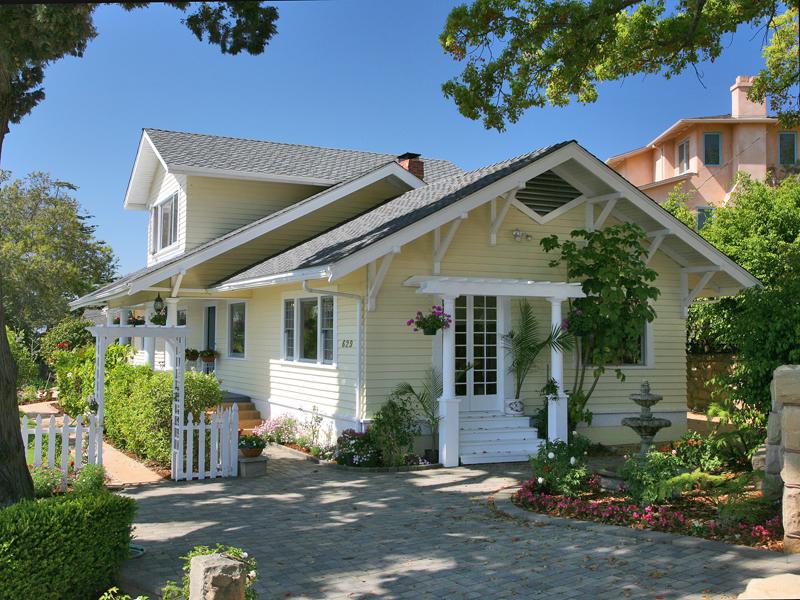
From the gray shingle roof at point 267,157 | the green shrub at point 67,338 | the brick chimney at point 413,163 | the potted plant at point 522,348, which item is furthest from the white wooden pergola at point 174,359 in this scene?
the green shrub at point 67,338

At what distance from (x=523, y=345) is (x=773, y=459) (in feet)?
18.5

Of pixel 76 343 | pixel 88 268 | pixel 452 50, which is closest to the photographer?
pixel 452 50

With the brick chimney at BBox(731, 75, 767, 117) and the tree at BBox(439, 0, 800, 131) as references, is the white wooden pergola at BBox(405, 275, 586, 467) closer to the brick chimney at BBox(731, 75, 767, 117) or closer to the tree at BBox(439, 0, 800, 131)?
the tree at BBox(439, 0, 800, 131)

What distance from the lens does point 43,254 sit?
33.7 meters

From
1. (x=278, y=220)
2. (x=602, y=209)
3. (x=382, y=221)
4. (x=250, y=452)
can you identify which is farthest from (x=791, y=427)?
(x=278, y=220)

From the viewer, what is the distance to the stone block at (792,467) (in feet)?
21.2

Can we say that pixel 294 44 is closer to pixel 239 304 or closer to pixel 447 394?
pixel 447 394

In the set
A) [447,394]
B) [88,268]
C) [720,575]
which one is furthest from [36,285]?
[720,575]

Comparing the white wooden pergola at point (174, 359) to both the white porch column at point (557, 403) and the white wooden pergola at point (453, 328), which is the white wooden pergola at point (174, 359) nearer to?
the white wooden pergola at point (453, 328)

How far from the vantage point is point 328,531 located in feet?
25.2

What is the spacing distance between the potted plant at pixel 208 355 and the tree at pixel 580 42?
10.1 metres

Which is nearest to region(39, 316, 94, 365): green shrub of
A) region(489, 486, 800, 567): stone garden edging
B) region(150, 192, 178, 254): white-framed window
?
region(150, 192, 178, 254): white-framed window

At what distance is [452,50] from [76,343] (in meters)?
22.5

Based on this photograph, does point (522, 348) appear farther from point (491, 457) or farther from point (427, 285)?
point (427, 285)
